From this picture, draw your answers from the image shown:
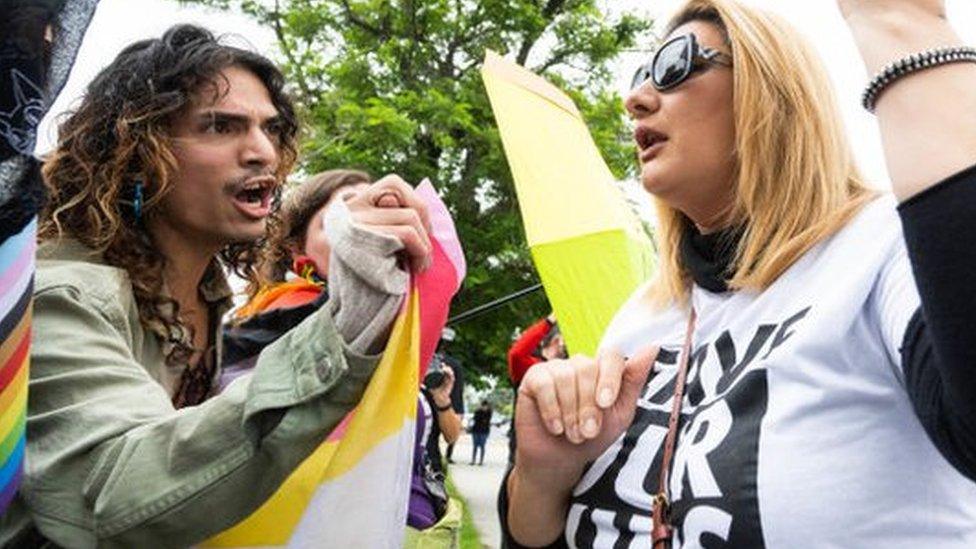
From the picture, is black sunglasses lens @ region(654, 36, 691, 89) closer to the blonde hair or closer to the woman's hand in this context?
the blonde hair

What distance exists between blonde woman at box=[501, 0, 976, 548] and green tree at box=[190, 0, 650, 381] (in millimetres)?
11965

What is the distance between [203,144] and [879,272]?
1254 mm

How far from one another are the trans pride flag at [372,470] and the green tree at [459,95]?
477 inches

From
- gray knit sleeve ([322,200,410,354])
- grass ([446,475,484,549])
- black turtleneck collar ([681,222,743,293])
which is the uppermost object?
black turtleneck collar ([681,222,743,293])

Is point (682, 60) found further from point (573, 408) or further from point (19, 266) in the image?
point (19, 266)

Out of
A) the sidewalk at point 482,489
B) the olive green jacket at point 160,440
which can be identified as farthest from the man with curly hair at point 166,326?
the sidewalk at point 482,489

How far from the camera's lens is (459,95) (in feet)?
49.9

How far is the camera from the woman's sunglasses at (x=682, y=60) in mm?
1764

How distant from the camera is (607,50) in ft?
55.3

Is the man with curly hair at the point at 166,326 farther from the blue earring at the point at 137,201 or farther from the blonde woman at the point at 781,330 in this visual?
the blonde woman at the point at 781,330

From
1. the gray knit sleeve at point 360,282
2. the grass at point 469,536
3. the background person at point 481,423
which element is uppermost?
the gray knit sleeve at point 360,282

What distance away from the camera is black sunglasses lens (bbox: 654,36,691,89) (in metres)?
1.77

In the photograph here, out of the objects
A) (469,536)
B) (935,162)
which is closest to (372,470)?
(935,162)

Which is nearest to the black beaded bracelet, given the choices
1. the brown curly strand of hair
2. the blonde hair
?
the blonde hair
